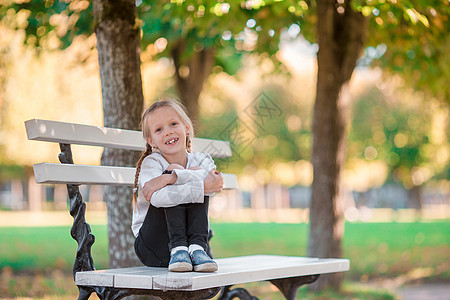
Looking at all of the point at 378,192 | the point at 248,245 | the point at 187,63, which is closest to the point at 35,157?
the point at 248,245

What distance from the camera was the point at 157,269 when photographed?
3305 millimetres

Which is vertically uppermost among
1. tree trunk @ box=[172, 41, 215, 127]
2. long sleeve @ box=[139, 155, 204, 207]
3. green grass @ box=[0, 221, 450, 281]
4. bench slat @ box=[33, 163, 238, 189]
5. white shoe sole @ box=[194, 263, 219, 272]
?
tree trunk @ box=[172, 41, 215, 127]

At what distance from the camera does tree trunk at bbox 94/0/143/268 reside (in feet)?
16.6

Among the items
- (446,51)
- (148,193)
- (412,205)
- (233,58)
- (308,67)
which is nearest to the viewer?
(148,193)

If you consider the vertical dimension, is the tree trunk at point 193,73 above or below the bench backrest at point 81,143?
above

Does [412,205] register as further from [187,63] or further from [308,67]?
[187,63]

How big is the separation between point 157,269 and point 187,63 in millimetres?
7491

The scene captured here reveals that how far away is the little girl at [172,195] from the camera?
3.18 meters

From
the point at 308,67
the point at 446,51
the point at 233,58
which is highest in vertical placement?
the point at 308,67

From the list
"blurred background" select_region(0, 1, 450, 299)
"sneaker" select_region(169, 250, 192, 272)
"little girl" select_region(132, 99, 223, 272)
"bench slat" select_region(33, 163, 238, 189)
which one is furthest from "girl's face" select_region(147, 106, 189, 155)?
"blurred background" select_region(0, 1, 450, 299)

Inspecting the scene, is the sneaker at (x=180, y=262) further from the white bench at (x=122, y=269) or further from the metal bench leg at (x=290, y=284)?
the metal bench leg at (x=290, y=284)

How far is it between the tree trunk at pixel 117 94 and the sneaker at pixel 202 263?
6.60 ft

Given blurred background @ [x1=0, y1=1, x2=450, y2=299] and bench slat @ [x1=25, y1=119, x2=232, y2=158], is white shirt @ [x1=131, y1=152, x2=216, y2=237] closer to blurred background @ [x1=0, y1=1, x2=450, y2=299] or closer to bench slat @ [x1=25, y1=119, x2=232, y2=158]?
bench slat @ [x1=25, y1=119, x2=232, y2=158]

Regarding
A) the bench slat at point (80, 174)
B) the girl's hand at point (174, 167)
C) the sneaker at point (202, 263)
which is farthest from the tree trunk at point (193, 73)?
the sneaker at point (202, 263)
